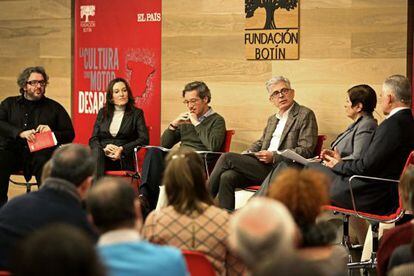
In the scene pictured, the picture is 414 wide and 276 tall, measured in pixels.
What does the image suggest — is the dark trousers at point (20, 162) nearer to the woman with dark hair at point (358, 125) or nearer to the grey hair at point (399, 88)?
the woman with dark hair at point (358, 125)

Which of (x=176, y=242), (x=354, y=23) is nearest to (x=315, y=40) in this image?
(x=354, y=23)

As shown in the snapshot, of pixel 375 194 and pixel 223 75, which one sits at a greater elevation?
pixel 223 75

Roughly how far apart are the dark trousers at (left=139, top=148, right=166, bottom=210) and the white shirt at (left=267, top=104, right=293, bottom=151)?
98 centimetres

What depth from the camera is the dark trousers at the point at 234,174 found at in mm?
7051

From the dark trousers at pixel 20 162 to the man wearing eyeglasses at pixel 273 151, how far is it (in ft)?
5.18

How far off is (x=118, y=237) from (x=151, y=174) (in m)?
4.51

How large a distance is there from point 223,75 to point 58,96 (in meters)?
1.92

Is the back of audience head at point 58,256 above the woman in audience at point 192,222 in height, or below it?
above

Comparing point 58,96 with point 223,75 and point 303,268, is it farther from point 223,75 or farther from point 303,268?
point 303,268

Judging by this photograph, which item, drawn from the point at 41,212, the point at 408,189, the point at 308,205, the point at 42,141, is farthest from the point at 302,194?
the point at 42,141

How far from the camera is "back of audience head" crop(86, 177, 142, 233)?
118 inches

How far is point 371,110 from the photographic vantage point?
6738 millimetres

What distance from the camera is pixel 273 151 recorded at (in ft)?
23.1

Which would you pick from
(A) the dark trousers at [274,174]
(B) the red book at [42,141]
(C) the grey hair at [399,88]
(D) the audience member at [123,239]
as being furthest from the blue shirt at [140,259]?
(B) the red book at [42,141]
